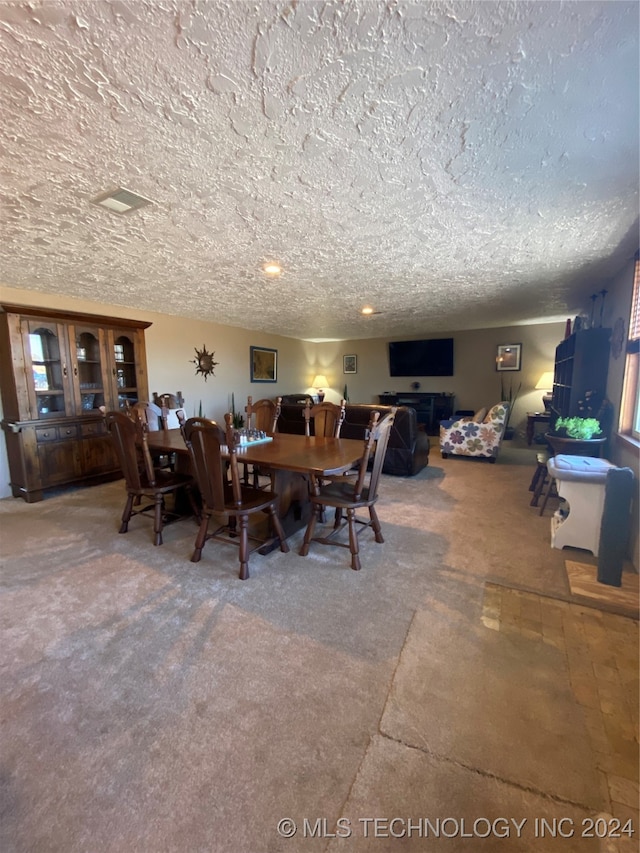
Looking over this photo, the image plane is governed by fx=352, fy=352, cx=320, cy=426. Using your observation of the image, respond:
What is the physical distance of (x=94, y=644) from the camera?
5.71 feet

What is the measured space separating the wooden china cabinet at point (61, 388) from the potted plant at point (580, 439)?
4633mm

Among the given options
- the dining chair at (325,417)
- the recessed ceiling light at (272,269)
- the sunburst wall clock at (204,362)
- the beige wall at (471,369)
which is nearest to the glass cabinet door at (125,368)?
the sunburst wall clock at (204,362)

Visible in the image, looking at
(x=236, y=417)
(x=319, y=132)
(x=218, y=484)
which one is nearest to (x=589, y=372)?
(x=319, y=132)

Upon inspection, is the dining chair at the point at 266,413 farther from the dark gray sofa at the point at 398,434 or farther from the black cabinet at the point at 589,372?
the black cabinet at the point at 589,372

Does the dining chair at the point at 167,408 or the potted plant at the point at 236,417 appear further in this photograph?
the potted plant at the point at 236,417

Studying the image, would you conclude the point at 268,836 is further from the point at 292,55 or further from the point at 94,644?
Result: the point at 292,55

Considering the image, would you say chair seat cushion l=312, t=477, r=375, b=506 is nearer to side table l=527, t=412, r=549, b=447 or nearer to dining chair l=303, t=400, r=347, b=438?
dining chair l=303, t=400, r=347, b=438

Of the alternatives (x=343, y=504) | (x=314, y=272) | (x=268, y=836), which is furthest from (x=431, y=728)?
(x=314, y=272)

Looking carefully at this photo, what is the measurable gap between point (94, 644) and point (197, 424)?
1.24m

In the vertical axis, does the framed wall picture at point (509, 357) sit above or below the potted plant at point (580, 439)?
above

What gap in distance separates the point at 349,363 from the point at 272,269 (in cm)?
590

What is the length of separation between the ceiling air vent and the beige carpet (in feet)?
7.47

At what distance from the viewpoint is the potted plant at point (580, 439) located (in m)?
2.95

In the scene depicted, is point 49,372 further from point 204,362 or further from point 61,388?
point 204,362
